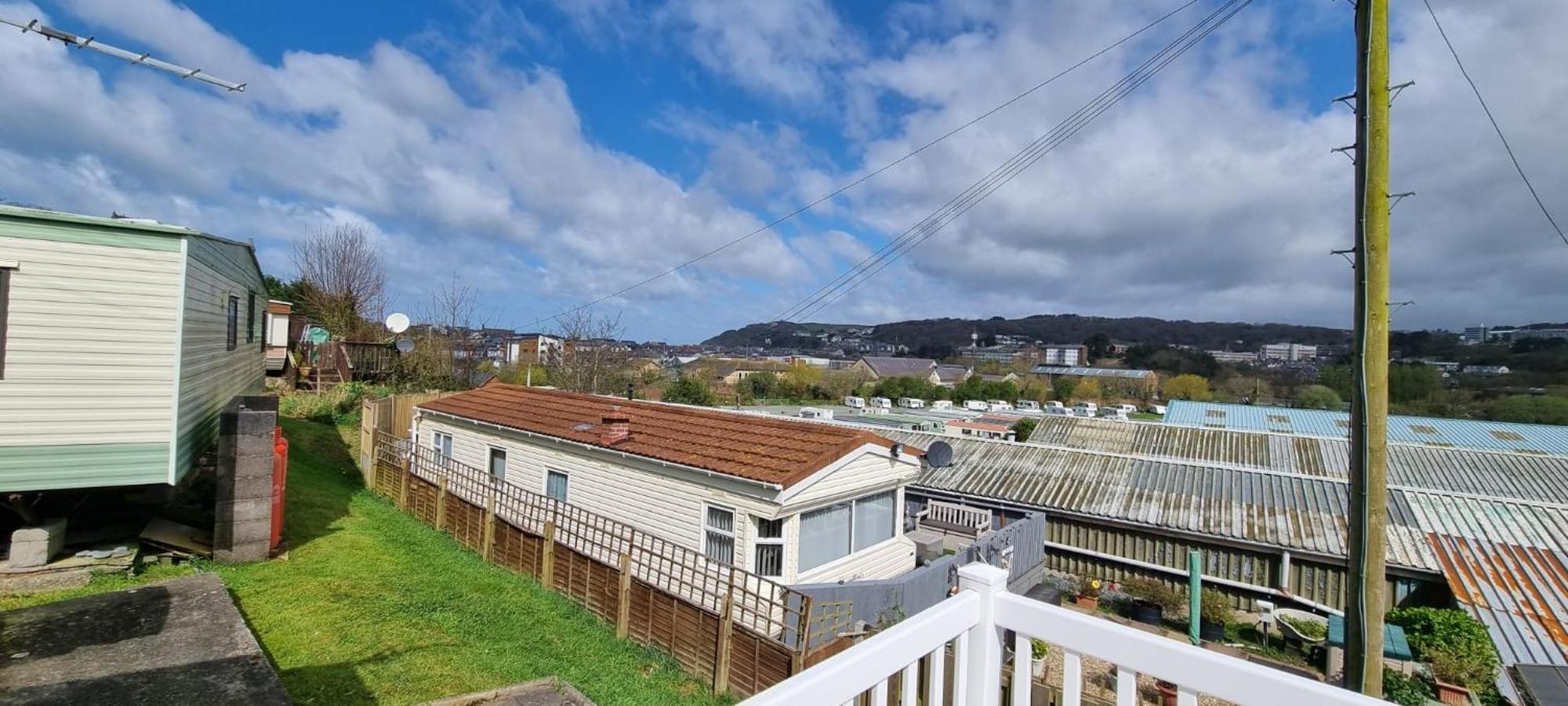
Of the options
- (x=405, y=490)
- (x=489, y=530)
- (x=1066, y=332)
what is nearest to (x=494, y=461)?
(x=405, y=490)

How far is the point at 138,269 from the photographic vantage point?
295 inches

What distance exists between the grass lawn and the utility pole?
577 centimetres

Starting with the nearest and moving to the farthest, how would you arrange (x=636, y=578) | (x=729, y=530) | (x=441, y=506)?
(x=636, y=578) → (x=729, y=530) → (x=441, y=506)

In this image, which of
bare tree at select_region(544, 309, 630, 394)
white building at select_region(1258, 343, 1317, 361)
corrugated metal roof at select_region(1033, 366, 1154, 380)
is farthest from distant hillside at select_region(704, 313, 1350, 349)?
bare tree at select_region(544, 309, 630, 394)

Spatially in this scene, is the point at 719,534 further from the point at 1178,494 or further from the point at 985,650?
the point at 1178,494

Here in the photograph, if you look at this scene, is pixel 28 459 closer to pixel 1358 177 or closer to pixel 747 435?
pixel 747 435

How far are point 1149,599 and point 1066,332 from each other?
15779cm

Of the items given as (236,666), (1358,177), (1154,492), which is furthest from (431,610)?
(1154,492)

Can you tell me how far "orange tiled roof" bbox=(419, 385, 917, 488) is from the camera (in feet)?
30.3

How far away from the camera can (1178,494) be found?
1545cm

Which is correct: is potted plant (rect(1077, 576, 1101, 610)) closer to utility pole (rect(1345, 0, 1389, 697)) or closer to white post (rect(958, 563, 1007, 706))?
utility pole (rect(1345, 0, 1389, 697))

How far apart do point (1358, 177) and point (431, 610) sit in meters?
9.97

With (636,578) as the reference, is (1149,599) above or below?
below

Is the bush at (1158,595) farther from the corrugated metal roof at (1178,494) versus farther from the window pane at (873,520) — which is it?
the window pane at (873,520)
